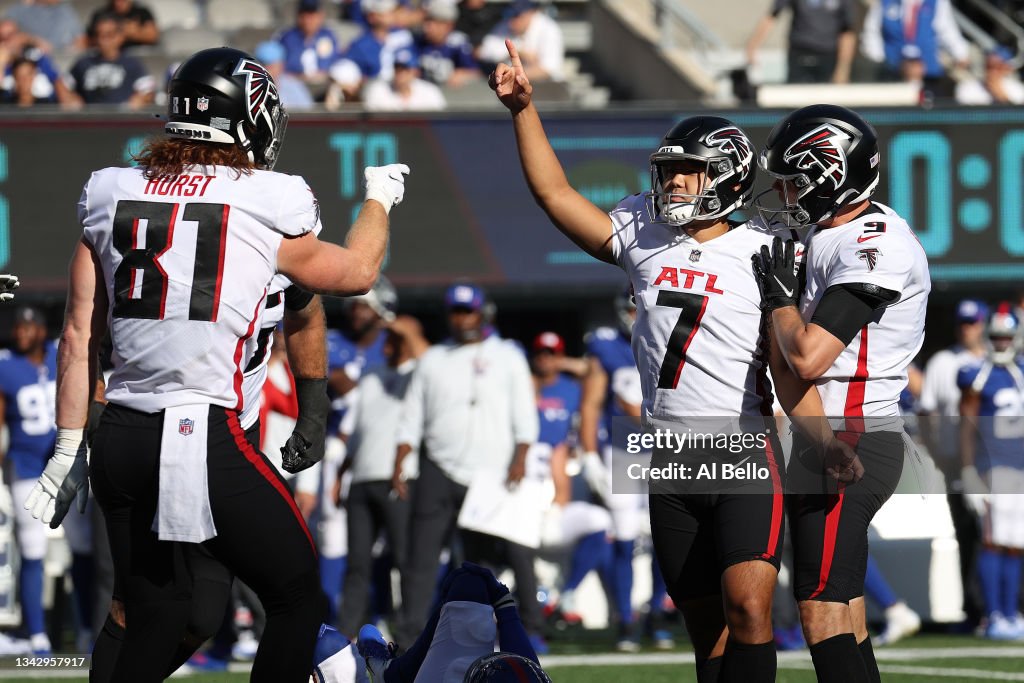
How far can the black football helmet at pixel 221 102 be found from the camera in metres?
4.38

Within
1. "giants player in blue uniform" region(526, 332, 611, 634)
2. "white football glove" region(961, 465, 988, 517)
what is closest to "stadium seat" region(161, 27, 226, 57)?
"giants player in blue uniform" region(526, 332, 611, 634)

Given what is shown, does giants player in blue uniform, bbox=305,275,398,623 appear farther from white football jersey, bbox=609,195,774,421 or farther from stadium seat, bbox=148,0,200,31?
stadium seat, bbox=148,0,200,31

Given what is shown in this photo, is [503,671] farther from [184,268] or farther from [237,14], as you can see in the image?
[237,14]

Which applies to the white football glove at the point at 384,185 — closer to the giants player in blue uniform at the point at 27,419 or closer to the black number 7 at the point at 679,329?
the black number 7 at the point at 679,329

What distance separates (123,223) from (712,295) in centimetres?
181

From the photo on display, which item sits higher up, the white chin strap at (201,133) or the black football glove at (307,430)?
the white chin strap at (201,133)

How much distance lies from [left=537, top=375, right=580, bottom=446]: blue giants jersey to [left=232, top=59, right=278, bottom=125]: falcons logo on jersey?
5697mm

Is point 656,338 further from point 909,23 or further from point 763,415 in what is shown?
point 909,23

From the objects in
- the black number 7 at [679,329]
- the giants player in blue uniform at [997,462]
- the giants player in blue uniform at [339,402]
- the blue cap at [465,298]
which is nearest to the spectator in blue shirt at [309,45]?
the giants player in blue uniform at [339,402]

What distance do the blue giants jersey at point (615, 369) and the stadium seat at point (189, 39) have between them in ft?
18.1

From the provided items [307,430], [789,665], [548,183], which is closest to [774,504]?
[548,183]

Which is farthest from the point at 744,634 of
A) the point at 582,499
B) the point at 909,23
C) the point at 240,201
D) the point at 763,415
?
the point at 909,23

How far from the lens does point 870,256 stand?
481 cm

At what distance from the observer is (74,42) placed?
13.7 metres
